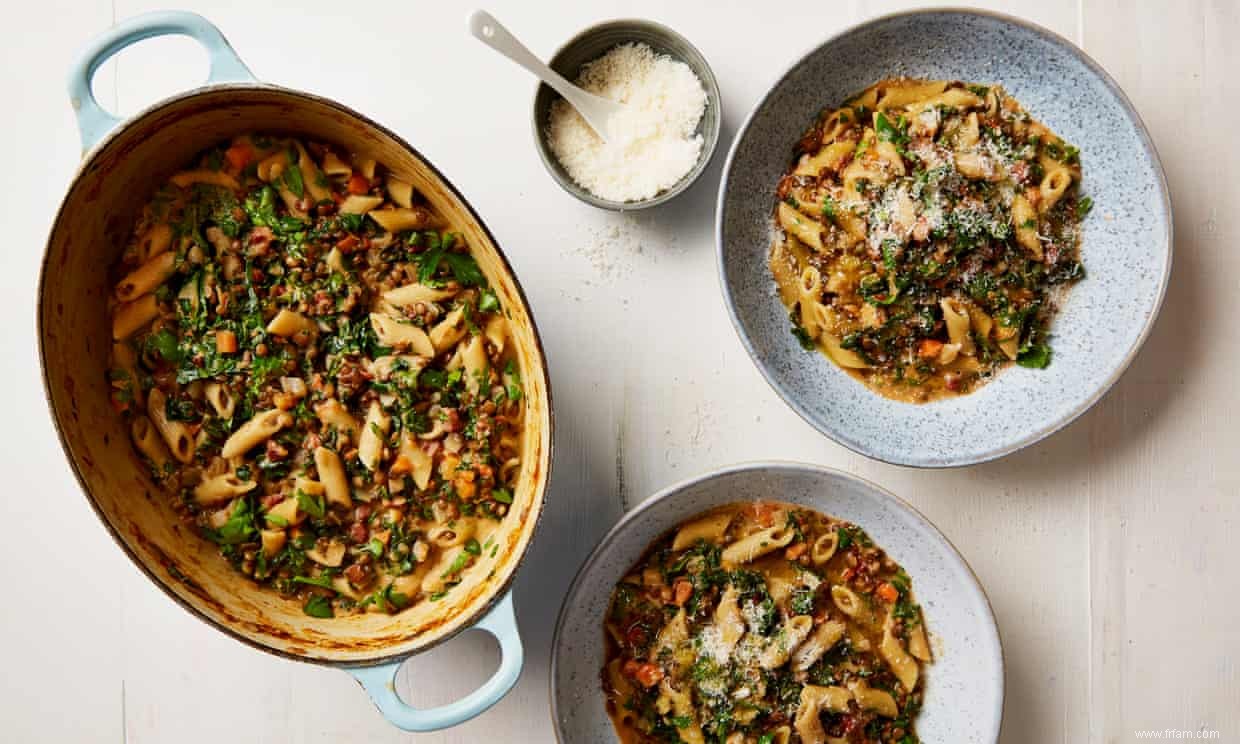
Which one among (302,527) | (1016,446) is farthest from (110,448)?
(1016,446)

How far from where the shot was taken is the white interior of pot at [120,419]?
2164mm

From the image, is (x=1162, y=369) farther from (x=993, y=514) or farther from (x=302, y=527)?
(x=302, y=527)

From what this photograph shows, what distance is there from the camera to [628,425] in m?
→ 2.61

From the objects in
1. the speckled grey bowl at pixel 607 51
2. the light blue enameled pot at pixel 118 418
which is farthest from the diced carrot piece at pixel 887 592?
the speckled grey bowl at pixel 607 51

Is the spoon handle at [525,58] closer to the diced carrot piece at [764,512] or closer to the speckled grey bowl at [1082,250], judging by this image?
the speckled grey bowl at [1082,250]

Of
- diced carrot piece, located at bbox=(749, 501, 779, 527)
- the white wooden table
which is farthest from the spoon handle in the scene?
diced carrot piece, located at bbox=(749, 501, 779, 527)

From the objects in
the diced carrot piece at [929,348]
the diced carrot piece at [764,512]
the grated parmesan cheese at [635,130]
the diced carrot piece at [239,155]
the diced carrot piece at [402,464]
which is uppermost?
the diced carrot piece at [239,155]

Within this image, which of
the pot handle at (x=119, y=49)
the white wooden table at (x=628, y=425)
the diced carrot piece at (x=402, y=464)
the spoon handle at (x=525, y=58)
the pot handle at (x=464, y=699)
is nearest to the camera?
the pot handle at (x=119, y=49)

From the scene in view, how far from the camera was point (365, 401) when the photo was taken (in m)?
2.43

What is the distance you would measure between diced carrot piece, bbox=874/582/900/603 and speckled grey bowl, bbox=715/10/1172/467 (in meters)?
0.39

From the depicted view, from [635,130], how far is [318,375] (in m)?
1.06

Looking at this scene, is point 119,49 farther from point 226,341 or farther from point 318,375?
point 318,375

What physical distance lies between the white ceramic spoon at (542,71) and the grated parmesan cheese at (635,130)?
0.10 ft

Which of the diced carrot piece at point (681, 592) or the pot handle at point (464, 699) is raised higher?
the pot handle at point (464, 699)
